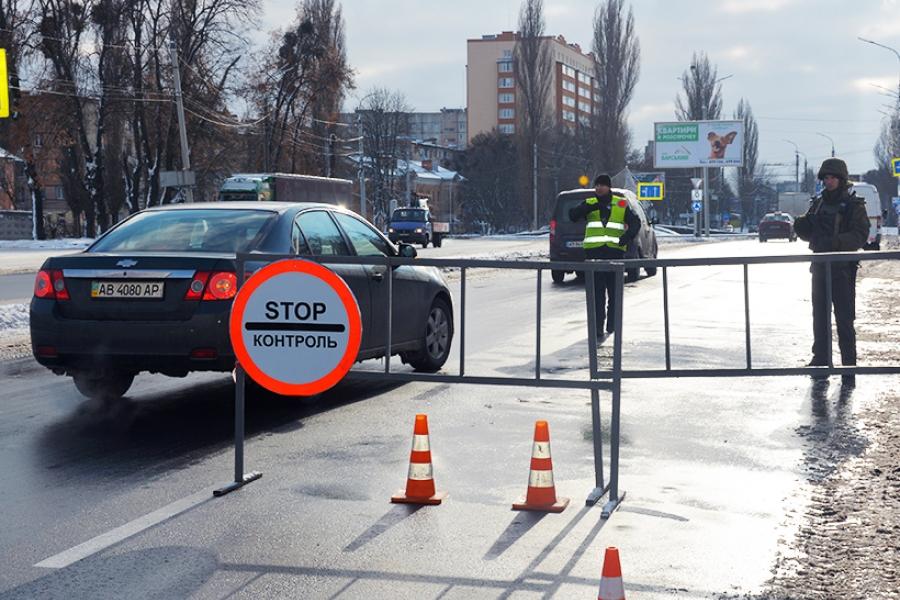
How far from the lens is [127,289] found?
8.42 metres

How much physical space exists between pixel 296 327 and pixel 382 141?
326 feet

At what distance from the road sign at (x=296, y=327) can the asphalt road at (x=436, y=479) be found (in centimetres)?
58

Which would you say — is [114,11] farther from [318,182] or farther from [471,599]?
[471,599]

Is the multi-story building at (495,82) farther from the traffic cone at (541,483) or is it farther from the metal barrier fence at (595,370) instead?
the traffic cone at (541,483)

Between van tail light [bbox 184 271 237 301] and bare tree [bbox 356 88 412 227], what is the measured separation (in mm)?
94049

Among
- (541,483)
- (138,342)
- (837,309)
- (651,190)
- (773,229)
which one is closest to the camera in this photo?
(541,483)

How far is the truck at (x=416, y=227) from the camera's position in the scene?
2205 inches

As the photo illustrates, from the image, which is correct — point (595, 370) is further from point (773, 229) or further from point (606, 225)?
point (773, 229)

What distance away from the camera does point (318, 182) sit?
50500 mm

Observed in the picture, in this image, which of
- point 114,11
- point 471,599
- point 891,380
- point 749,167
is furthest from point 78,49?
point 749,167

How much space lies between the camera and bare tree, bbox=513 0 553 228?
89.2 m

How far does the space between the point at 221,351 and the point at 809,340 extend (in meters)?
4.51

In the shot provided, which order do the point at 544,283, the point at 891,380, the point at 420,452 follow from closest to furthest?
the point at 420,452
the point at 544,283
the point at 891,380

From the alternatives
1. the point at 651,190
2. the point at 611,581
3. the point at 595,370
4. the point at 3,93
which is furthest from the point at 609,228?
the point at 651,190
